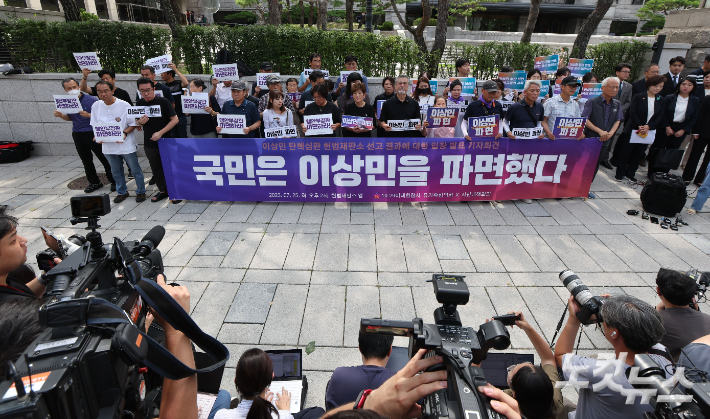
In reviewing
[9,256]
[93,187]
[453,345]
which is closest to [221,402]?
[9,256]

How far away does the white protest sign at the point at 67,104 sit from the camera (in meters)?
7.34

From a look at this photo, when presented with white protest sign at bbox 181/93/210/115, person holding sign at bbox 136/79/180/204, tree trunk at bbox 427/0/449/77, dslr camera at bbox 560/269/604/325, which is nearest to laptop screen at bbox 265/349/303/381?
dslr camera at bbox 560/269/604/325

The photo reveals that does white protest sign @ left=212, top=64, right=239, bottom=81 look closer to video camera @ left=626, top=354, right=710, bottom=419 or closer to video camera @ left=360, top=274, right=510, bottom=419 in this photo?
video camera @ left=360, top=274, right=510, bottom=419

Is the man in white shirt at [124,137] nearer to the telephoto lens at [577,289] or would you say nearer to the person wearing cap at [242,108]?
the person wearing cap at [242,108]

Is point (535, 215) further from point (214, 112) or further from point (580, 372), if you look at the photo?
point (214, 112)

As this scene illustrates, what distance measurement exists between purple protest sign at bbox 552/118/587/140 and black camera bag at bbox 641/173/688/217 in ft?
4.85

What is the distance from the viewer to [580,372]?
2.34m

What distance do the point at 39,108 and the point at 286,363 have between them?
1063cm

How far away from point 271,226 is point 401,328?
4.94 metres

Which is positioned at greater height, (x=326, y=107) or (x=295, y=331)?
(x=326, y=107)

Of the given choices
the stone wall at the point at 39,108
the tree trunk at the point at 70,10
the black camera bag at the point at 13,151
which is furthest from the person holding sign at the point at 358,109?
the tree trunk at the point at 70,10

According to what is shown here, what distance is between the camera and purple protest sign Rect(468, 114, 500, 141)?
685 centimetres

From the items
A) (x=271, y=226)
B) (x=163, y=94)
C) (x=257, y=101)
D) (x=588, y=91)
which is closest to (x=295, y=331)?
(x=271, y=226)

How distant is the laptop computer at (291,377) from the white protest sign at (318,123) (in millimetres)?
4681
